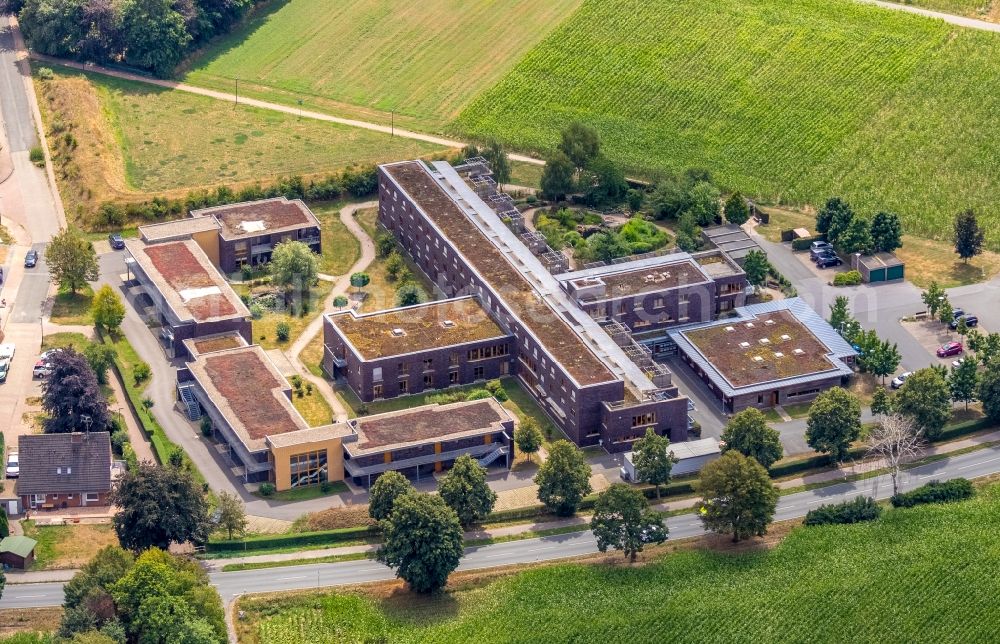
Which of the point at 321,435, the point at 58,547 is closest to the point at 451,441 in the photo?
the point at 321,435

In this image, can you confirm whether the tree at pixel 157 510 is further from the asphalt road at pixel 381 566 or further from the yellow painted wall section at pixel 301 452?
the yellow painted wall section at pixel 301 452

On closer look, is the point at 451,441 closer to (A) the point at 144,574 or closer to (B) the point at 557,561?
(B) the point at 557,561

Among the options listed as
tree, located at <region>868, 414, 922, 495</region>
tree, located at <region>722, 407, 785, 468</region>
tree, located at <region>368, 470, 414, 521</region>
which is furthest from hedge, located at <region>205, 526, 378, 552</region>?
tree, located at <region>868, 414, 922, 495</region>

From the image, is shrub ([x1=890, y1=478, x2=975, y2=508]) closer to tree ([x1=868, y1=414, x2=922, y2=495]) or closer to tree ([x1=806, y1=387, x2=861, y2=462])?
tree ([x1=868, y1=414, x2=922, y2=495])

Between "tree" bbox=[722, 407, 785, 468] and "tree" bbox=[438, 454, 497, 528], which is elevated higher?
"tree" bbox=[722, 407, 785, 468]

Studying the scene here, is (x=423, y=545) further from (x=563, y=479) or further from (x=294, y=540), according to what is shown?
(x=563, y=479)

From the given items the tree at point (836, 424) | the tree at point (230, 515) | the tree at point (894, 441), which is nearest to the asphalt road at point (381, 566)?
the tree at point (894, 441)
